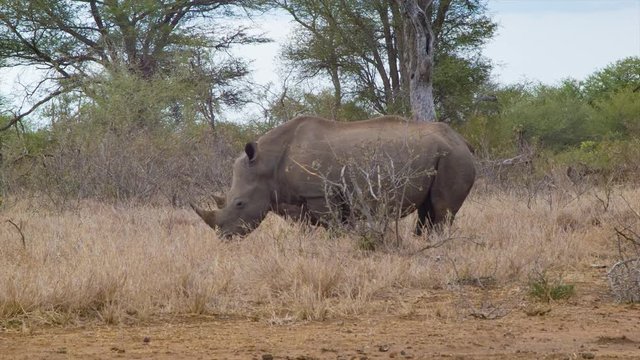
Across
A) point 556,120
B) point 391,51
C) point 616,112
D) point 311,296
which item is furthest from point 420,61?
point 556,120

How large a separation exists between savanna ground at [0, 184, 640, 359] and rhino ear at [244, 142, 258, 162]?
0.91 m

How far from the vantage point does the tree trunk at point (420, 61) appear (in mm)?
17594

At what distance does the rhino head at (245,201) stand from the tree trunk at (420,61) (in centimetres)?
773

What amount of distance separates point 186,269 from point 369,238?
6.78ft

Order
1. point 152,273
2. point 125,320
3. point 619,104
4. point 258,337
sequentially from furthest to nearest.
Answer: point 619,104 → point 152,273 → point 125,320 → point 258,337

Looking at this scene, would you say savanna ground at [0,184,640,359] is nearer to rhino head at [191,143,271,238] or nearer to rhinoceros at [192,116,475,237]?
rhino head at [191,143,271,238]

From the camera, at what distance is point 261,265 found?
7.43 m

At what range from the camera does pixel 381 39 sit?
84.0 feet

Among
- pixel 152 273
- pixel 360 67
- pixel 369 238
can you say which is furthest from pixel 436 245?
pixel 360 67

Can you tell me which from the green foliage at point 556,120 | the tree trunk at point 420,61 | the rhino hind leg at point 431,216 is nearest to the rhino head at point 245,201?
the rhino hind leg at point 431,216

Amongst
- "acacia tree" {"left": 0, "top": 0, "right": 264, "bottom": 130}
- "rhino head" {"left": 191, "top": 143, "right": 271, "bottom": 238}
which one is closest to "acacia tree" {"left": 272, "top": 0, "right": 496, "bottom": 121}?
"acacia tree" {"left": 0, "top": 0, "right": 264, "bottom": 130}

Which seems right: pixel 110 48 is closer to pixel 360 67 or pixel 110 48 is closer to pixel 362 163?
pixel 360 67

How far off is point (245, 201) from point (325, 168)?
83 centimetres

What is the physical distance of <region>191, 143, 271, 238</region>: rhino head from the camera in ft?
33.1
